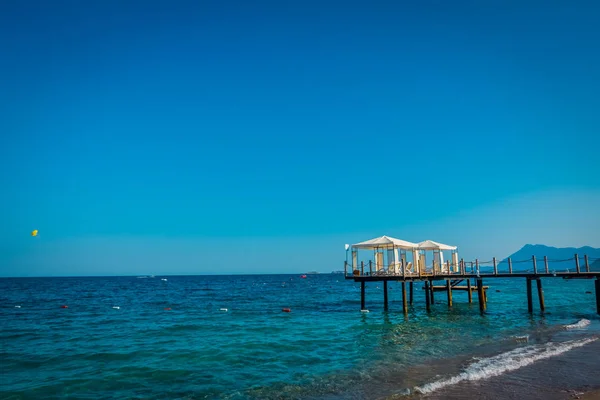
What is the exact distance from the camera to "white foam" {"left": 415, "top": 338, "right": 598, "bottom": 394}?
12850 mm

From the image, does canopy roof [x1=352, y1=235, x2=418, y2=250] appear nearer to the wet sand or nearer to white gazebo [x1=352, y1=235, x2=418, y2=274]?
white gazebo [x1=352, y1=235, x2=418, y2=274]

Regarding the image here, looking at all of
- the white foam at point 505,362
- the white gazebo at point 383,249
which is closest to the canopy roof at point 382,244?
the white gazebo at point 383,249

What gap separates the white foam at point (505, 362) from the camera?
1285cm

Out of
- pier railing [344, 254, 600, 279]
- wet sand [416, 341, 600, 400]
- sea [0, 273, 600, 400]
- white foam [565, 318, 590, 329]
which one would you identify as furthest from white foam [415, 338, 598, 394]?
pier railing [344, 254, 600, 279]

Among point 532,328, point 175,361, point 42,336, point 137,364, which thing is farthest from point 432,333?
point 42,336

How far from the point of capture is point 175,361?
670 inches

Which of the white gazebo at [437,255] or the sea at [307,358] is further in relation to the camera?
the white gazebo at [437,255]

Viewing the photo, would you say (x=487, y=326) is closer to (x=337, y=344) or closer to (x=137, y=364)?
(x=337, y=344)

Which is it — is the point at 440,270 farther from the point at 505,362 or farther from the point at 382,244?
the point at 505,362

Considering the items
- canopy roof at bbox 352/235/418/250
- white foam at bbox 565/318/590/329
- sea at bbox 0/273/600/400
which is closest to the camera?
sea at bbox 0/273/600/400

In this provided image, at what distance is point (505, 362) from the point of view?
15.2 m

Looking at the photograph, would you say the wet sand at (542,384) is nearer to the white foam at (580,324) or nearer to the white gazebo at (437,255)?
the white foam at (580,324)

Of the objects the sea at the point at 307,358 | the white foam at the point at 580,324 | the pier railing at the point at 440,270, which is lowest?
the sea at the point at 307,358

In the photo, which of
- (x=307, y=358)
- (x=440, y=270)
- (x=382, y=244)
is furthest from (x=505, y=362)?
(x=440, y=270)
